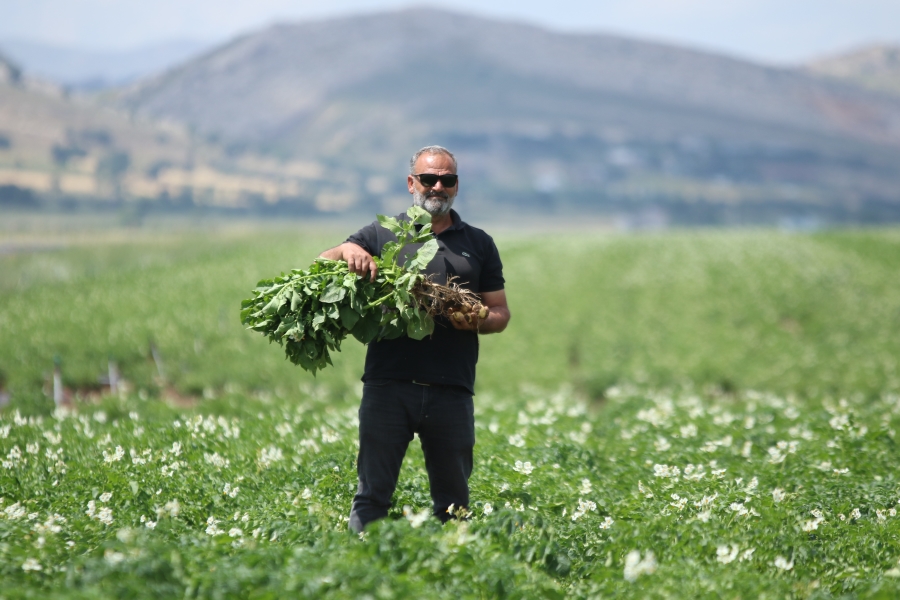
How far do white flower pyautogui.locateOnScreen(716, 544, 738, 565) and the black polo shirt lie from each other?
6.75 ft

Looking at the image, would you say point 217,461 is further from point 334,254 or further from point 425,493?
point 334,254

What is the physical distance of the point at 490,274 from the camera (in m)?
6.63

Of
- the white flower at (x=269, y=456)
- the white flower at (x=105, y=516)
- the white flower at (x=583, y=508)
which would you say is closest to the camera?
the white flower at (x=105, y=516)

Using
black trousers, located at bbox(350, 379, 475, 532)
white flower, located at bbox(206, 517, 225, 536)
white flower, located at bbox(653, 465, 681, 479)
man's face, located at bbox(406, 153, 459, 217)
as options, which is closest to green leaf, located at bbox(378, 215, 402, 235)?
man's face, located at bbox(406, 153, 459, 217)

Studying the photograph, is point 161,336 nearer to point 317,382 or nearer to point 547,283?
point 317,382

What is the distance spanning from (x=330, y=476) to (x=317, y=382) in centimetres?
1504

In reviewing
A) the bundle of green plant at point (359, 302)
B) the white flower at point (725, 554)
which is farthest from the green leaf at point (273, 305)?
the white flower at point (725, 554)

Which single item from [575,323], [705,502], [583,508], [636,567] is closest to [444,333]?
[636,567]

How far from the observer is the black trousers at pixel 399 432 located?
6.29 meters

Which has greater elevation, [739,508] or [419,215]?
[419,215]

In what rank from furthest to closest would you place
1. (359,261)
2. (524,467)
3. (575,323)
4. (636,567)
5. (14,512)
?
(575,323) < (524,467) < (14,512) < (359,261) < (636,567)

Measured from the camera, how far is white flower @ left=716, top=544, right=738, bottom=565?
19.8 ft

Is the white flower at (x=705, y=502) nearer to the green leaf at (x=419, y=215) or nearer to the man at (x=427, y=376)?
the man at (x=427, y=376)

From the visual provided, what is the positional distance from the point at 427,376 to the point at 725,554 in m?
2.40
